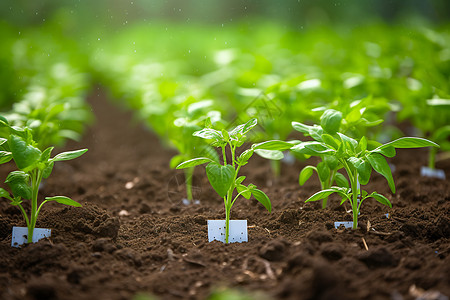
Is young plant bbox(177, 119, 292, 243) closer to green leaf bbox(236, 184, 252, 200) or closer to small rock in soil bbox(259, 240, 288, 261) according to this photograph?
green leaf bbox(236, 184, 252, 200)

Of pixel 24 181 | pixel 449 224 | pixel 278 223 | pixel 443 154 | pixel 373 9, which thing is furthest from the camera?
pixel 373 9

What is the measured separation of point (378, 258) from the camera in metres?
1.39

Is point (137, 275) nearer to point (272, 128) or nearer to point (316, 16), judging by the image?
point (272, 128)

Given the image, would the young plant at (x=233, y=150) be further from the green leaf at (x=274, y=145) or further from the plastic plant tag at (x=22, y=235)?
the plastic plant tag at (x=22, y=235)

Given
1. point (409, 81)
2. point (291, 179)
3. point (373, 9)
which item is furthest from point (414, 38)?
point (373, 9)

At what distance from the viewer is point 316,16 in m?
6.91

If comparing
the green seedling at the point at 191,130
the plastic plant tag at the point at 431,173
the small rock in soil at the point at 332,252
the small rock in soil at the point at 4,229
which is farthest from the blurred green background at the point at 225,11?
the small rock in soil at the point at 332,252

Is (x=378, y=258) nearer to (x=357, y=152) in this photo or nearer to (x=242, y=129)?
(x=357, y=152)

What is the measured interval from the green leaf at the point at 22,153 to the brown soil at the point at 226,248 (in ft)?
1.02

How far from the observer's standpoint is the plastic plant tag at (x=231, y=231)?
1697 millimetres

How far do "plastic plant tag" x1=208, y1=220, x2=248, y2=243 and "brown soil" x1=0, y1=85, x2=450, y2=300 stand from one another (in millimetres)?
36

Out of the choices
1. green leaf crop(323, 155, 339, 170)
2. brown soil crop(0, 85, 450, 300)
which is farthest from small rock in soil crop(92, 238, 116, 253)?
green leaf crop(323, 155, 339, 170)

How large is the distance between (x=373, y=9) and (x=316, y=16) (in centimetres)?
93

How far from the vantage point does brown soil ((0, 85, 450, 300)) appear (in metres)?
1.26
